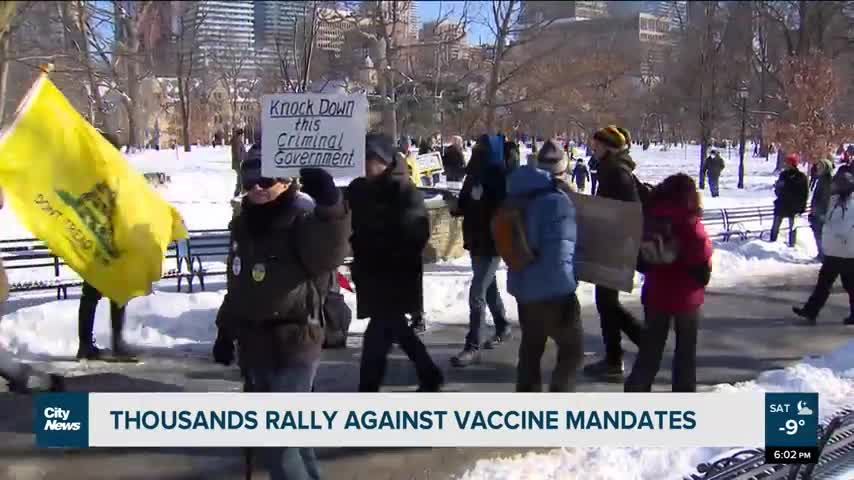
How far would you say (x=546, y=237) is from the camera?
4762 millimetres

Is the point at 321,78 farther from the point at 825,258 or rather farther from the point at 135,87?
the point at 825,258

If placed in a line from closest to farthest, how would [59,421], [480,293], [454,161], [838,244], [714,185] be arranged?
[59,421] → [480,293] → [838,244] → [454,161] → [714,185]

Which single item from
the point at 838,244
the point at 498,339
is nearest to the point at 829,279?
the point at 838,244

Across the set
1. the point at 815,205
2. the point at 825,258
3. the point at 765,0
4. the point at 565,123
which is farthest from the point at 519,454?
the point at 565,123

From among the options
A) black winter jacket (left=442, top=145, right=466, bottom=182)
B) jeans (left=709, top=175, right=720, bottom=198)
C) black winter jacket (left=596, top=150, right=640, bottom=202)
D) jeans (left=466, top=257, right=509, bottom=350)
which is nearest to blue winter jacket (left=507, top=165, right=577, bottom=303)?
black winter jacket (left=596, top=150, right=640, bottom=202)

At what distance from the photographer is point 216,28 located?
8125 millimetres

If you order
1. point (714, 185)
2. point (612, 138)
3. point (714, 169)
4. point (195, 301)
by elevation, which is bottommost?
point (195, 301)

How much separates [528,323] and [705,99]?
23.6m

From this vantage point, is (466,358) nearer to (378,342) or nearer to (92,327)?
(378,342)

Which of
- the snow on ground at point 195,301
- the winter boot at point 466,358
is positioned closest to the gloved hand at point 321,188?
the winter boot at point 466,358

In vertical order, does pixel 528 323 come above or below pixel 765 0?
below

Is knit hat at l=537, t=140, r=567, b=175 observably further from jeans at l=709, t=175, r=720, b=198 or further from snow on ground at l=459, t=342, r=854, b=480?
jeans at l=709, t=175, r=720, b=198

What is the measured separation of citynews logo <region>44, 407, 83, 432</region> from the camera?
170 inches

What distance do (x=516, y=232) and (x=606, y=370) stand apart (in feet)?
7.13
